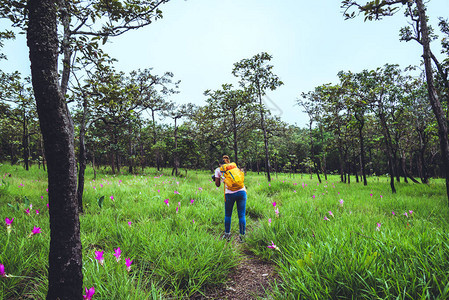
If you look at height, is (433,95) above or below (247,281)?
above

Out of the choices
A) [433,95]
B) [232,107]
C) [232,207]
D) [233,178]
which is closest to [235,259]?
[232,207]

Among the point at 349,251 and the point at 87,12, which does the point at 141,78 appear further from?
the point at 349,251

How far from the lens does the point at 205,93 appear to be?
15680 millimetres

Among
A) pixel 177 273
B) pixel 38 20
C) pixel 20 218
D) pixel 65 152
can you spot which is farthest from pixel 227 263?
pixel 20 218

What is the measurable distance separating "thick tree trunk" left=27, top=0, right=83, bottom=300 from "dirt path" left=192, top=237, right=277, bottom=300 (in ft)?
4.91

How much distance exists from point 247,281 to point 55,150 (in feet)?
8.95

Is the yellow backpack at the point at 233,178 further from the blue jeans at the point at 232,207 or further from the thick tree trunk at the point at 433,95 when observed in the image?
the thick tree trunk at the point at 433,95

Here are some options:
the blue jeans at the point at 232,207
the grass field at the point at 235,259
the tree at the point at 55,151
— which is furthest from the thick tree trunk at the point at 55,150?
the blue jeans at the point at 232,207

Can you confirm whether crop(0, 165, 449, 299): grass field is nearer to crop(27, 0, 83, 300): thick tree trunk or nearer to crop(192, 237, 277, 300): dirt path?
crop(192, 237, 277, 300): dirt path

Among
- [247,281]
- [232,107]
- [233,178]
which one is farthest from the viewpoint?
[232,107]

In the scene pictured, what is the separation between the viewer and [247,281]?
8.61 feet

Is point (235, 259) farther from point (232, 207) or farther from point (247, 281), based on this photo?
point (232, 207)

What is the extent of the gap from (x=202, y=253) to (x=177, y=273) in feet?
1.52

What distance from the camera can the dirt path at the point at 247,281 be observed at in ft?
7.60
